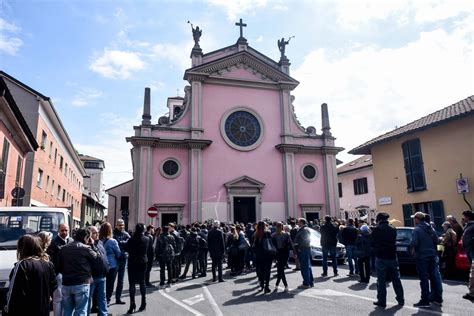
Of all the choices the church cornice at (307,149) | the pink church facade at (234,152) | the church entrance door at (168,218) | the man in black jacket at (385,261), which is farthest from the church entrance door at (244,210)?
the man in black jacket at (385,261)

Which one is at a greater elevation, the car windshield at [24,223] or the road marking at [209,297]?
the car windshield at [24,223]

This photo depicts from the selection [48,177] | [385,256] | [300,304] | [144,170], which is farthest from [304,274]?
[48,177]

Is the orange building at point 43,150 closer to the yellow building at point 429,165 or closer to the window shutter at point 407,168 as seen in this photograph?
the yellow building at point 429,165

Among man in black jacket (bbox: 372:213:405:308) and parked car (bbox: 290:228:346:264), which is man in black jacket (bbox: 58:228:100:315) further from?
parked car (bbox: 290:228:346:264)

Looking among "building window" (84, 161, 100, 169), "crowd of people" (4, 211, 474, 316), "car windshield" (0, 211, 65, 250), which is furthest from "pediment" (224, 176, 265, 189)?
"building window" (84, 161, 100, 169)

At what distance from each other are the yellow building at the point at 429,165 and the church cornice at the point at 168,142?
398 inches

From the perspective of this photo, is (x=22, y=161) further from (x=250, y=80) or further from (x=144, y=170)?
(x=250, y=80)

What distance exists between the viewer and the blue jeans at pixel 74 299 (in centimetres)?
483

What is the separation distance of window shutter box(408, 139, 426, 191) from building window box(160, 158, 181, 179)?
44.7ft

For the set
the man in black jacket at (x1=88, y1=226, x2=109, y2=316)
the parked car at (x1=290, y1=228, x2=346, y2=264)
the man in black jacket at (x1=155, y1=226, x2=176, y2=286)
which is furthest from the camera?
the parked car at (x1=290, y1=228, x2=346, y2=264)

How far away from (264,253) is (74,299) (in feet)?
16.2

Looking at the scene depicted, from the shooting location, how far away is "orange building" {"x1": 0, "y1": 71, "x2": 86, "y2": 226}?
19.4 meters

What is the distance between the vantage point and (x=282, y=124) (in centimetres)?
2584

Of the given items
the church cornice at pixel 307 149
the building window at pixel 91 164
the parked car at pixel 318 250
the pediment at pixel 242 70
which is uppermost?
the pediment at pixel 242 70
